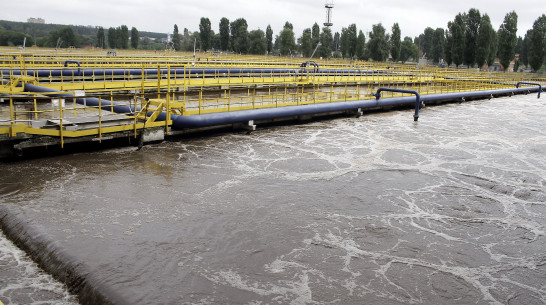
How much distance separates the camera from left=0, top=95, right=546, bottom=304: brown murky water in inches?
252

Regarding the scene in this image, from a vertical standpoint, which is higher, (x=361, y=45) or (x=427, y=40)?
(x=427, y=40)

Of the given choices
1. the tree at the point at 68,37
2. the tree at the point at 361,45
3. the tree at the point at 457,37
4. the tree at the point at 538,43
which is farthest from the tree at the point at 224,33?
the tree at the point at 538,43

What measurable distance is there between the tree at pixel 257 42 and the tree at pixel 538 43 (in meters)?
40.4

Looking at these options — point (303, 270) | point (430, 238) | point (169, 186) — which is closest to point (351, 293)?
point (303, 270)

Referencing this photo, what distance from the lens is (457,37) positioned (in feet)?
197

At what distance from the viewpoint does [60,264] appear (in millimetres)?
6516

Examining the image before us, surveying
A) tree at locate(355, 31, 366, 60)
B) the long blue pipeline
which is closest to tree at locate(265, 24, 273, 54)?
tree at locate(355, 31, 366, 60)

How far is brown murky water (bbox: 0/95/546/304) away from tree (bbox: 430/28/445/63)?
77934 mm

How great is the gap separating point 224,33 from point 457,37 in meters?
43.0

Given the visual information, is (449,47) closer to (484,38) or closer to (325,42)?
(484,38)

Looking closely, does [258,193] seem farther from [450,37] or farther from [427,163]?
[450,37]

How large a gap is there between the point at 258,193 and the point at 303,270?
3.28 m

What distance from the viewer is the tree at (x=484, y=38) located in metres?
57.8

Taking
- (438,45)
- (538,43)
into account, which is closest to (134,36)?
(438,45)
